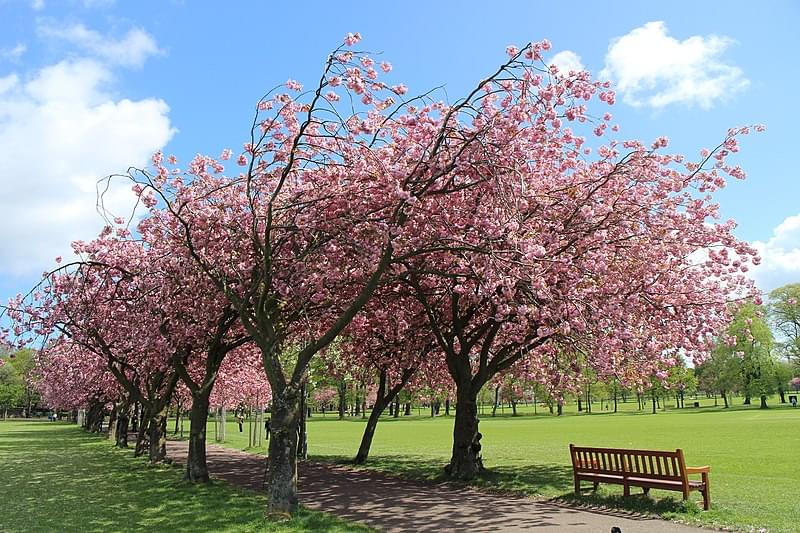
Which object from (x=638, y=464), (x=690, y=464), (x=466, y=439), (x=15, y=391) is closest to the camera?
(x=638, y=464)

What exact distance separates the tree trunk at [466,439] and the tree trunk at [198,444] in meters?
6.13

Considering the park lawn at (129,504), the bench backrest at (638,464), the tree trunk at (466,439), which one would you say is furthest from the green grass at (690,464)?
the park lawn at (129,504)

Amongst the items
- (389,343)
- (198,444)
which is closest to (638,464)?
(389,343)

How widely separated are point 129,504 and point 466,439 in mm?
7712

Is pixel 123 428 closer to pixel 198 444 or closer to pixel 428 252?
pixel 198 444

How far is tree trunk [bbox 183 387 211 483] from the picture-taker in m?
15.1

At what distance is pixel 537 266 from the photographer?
891cm

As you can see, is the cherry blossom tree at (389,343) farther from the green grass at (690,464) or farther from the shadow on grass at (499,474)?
the green grass at (690,464)

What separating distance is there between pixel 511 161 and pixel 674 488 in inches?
235

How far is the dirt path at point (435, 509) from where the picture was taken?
9.38 m

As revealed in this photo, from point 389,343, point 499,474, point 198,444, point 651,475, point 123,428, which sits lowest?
point 123,428

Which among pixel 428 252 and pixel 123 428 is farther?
pixel 123 428

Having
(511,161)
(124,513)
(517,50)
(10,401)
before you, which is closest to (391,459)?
(124,513)

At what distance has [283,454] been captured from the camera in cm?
1062
